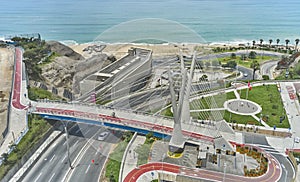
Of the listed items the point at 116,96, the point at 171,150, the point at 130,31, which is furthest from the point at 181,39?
the point at 171,150

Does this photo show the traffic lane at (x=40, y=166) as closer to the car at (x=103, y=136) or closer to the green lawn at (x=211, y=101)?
the car at (x=103, y=136)

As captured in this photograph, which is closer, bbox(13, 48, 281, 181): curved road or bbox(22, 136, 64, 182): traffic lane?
bbox(13, 48, 281, 181): curved road

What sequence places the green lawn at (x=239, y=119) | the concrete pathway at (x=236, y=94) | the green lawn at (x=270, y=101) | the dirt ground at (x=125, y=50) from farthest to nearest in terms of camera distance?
the dirt ground at (x=125, y=50) → the concrete pathway at (x=236, y=94) → the green lawn at (x=270, y=101) → the green lawn at (x=239, y=119)

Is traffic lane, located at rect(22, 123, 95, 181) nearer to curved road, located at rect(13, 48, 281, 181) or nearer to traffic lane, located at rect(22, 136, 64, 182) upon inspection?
traffic lane, located at rect(22, 136, 64, 182)

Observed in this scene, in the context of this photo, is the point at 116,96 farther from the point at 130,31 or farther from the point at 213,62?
the point at 130,31

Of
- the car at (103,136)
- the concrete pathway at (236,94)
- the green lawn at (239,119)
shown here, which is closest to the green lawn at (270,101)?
the concrete pathway at (236,94)

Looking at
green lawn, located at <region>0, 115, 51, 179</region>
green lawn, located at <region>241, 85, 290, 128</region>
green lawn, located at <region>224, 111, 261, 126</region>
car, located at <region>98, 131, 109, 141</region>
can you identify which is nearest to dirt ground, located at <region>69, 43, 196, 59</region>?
green lawn, located at <region>241, 85, 290, 128</region>
